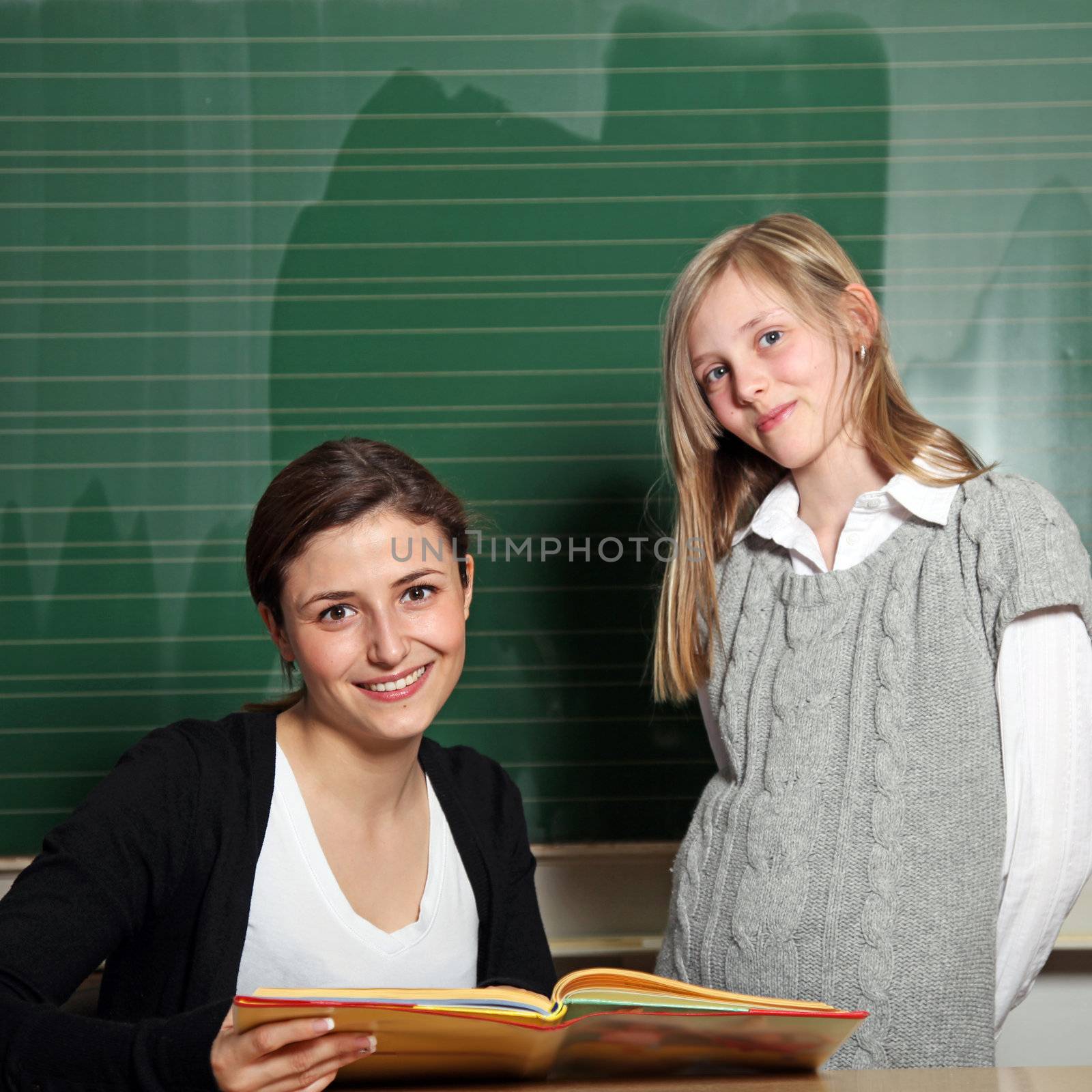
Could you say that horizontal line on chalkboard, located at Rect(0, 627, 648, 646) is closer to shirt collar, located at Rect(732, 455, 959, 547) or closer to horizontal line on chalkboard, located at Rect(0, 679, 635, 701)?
horizontal line on chalkboard, located at Rect(0, 679, 635, 701)

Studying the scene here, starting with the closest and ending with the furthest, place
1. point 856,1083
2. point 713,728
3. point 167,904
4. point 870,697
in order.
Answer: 1. point 856,1083
2. point 167,904
3. point 870,697
4. point 713,728

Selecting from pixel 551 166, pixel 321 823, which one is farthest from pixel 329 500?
pixel 551 166

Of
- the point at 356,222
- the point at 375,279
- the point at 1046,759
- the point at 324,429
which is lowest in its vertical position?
the point at 1046,759

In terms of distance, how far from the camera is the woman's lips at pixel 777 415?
1.45 m

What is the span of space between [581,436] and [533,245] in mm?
358

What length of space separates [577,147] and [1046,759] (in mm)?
1308

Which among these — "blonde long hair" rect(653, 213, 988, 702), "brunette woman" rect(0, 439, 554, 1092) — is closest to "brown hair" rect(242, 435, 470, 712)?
"brunette woman" rect(0, 439, 554, 1092)

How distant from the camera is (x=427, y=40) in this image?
6.51 feet

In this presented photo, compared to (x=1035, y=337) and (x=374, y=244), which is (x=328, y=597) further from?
(x=1035, y=337)

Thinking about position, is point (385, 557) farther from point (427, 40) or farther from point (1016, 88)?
point (1016, 88)

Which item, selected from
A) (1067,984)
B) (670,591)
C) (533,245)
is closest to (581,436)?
(533,245)

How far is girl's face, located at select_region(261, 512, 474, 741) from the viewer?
1.33 metres

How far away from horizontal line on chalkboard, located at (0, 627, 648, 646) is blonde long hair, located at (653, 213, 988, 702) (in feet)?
0.91

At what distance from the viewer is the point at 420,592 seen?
1.39 metres
